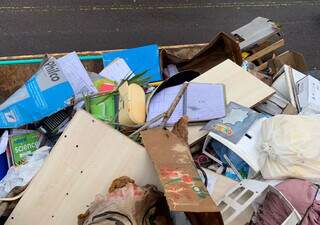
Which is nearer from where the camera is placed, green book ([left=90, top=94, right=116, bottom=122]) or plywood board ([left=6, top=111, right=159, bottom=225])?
plywood board ([left=6, top=111, right=159, bottom=225])

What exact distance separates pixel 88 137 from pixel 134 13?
10.4 feet

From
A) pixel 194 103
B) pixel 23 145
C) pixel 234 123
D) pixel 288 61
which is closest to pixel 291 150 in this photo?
pixel 234 123

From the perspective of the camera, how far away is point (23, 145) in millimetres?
3672

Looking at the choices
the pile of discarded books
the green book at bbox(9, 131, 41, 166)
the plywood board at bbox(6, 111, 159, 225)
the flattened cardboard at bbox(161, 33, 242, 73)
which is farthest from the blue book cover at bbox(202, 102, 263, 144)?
the green book at bbox(9, 131, 41, 166)

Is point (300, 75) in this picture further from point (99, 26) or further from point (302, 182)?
point (99, 26)

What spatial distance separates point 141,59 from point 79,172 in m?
1.59

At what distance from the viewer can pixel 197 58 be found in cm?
439

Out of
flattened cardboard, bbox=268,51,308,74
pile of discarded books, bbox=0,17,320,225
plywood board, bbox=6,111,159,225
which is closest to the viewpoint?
pile of discarded books, bbox=0,17,320,225

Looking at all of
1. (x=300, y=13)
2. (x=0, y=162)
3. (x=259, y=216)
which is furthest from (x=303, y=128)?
(x=300, y=13)

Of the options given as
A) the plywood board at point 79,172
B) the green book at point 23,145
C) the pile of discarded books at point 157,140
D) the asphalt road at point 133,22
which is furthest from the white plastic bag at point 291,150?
the asphalt road at point 133,22

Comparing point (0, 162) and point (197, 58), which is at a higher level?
point (197, 58)

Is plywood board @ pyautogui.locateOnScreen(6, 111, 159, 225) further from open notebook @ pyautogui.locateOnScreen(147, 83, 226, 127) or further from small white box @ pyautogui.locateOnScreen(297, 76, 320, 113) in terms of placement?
small white box @ pyautogui.locateOnScreen(297, 76, 320, 113)

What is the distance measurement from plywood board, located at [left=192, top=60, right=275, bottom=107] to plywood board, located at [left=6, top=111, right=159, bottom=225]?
1.06 metres

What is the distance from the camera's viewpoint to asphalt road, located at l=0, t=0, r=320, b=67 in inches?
214
